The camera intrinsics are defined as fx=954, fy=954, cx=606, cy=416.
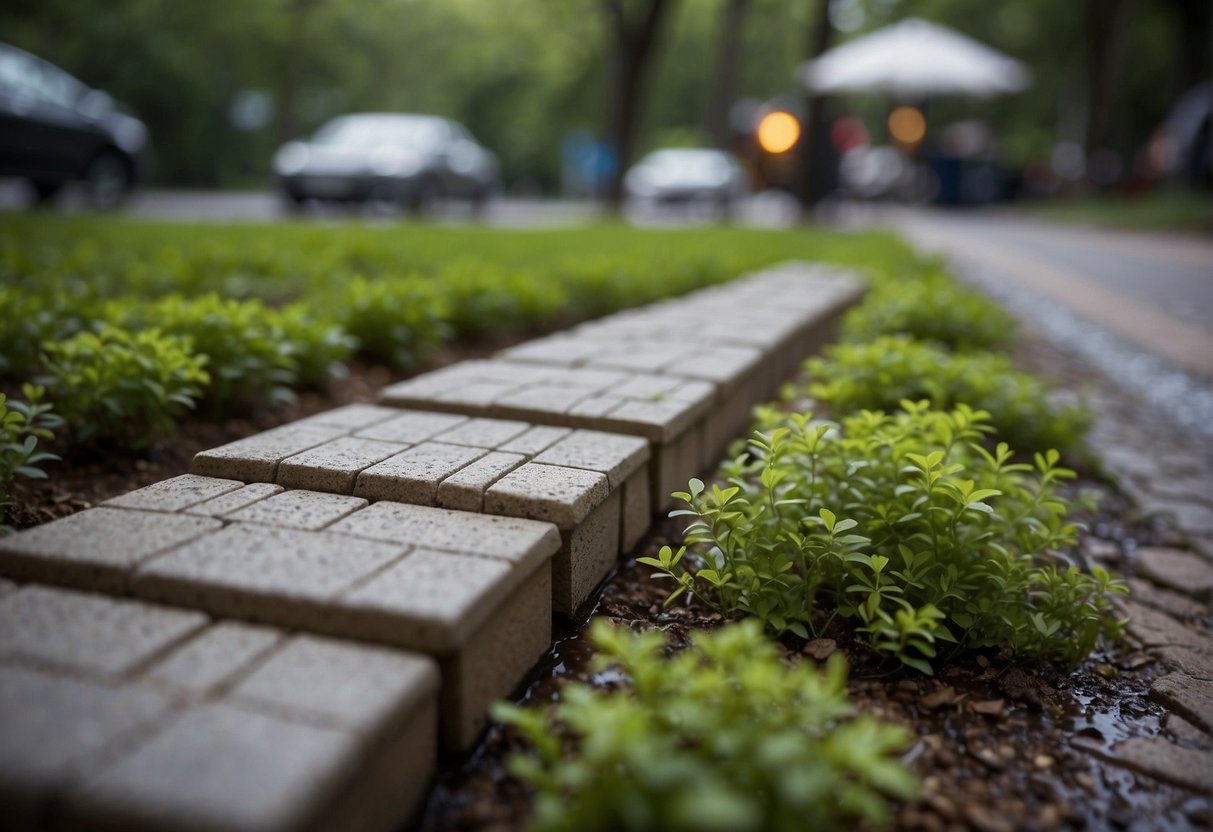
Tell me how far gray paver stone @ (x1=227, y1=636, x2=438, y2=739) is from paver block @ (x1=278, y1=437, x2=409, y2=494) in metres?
0.63

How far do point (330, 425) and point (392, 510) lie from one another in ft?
2.06

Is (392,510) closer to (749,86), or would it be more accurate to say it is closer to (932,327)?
(932,327)

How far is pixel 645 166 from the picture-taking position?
24.5m

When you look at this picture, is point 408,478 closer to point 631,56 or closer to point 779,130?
point 779,130

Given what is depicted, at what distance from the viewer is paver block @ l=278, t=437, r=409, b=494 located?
2.02 m

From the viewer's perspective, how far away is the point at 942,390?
296 cm

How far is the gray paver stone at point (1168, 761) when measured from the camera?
163 cm

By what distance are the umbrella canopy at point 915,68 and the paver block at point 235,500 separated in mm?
13207

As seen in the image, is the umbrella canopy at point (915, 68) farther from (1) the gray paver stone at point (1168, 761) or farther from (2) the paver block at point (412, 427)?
(1) the gray paver stone at point (1168, 761)

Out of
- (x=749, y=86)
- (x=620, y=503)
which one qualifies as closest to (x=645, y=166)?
(x=620, y=503)

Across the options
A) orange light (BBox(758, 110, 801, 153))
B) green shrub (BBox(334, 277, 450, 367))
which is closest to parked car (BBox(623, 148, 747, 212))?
orange light (BBox(758, 110, 801, 153))

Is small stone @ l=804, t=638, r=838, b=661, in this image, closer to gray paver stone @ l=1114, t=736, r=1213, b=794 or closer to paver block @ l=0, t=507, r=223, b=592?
gray paver stone @ l=1114, t=736, r=1213, b=794

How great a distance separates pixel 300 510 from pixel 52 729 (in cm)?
71

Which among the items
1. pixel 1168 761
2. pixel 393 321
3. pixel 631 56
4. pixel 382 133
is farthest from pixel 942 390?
pixel 382 133
